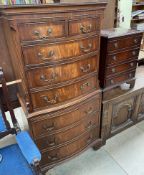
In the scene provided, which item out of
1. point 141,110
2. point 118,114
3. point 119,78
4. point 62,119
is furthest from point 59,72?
point 141,110

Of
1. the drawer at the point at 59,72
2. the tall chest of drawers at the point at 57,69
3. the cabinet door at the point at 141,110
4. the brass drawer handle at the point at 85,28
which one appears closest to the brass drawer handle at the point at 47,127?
the tall chest of drawers at the point at 57,69

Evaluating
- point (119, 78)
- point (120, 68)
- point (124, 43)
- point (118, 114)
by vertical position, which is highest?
point (124, 43)

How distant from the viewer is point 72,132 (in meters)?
1.46

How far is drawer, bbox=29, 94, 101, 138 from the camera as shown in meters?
1.26

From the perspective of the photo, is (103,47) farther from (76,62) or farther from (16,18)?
(16,18)

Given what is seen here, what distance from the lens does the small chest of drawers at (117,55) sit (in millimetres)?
1384

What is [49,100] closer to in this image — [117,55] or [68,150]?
[68,150]

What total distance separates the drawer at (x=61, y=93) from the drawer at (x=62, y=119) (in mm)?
90

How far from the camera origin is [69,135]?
57.2 inches

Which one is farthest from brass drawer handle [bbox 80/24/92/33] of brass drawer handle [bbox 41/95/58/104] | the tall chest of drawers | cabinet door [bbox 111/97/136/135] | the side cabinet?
cabinet door [bbox 111/97/136/135]

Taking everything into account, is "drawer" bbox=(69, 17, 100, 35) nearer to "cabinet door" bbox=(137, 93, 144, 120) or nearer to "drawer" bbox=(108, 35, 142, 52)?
"drawer" bbox=(108, 35, 142, 52)

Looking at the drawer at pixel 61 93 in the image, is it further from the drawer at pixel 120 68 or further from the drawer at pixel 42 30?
the drawer at pixel 42 30

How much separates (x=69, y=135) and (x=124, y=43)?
93 cm

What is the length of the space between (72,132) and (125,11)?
2384 mm
